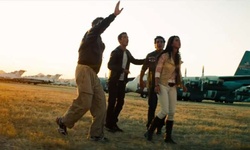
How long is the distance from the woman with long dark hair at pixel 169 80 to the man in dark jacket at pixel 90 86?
1134mm

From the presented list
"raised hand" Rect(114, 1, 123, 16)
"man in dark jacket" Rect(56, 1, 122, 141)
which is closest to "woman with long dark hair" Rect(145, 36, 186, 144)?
"man in dark jacket" Rect(56, 1, 122, 141)

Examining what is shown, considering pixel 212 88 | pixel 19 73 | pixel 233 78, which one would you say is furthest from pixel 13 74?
pixel 233 78

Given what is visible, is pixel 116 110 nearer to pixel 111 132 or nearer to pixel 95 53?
pixel 111 132

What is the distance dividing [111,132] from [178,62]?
6.90 ft

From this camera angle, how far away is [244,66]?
144ft

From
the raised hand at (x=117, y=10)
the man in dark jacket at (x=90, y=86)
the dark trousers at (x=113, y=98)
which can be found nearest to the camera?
the raised hand at (x=117, y=10)

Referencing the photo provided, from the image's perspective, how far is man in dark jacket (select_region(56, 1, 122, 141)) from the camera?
5.08 m

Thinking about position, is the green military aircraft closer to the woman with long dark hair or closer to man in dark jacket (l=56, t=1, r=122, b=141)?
the woman with long dark hair

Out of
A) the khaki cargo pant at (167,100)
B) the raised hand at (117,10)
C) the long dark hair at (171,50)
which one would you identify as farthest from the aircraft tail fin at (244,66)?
the raised hand at (117,10)

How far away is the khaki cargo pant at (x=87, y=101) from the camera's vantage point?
509 cm

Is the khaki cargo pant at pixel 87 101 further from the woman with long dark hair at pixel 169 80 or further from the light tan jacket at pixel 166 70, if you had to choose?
the light tan jacket at pixel 166 70

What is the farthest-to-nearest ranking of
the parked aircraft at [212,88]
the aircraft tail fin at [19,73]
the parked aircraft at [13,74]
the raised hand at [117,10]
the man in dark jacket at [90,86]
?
1. the aircraft tail fin at [19,73]
2. the parked aircraft at [13,74]
3. the parked aircraft at [212,88]
4. the man in dark jacket at [90,86]
5. the raised hand at [117,10]

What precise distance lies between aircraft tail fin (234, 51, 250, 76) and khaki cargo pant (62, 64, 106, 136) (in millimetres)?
42427

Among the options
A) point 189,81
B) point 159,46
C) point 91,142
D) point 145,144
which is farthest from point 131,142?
point 189,81
